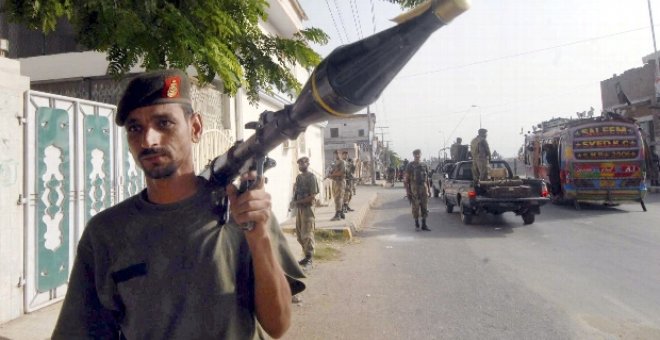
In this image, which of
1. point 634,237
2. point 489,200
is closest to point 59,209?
point 489,200

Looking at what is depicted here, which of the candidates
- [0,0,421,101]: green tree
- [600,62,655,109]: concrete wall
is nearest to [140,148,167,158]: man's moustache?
[0,0,421,101]: green tree

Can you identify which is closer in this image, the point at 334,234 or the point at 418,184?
the point at 334,234

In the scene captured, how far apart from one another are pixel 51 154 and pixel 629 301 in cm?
644

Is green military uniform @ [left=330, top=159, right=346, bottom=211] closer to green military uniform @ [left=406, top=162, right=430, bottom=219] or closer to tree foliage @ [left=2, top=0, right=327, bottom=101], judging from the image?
green military uniform @ [left=406, top=162, right=430, bottom=219]

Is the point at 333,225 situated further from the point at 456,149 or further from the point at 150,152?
the point at 456,149

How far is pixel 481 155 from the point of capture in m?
10.0

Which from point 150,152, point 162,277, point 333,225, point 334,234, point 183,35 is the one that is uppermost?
point 183,35

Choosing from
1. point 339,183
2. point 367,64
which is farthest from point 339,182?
point 367,64

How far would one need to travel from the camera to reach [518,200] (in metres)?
9.58

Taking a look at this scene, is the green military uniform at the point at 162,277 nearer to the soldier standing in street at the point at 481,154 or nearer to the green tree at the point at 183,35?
the green tree at the point at 183,35

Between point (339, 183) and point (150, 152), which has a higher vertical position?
point (150, 152)

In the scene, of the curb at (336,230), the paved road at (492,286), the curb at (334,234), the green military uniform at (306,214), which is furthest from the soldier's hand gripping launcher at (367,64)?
the curb at (334,234)

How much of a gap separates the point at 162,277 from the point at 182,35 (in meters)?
1.28

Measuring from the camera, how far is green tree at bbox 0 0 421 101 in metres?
1.99
